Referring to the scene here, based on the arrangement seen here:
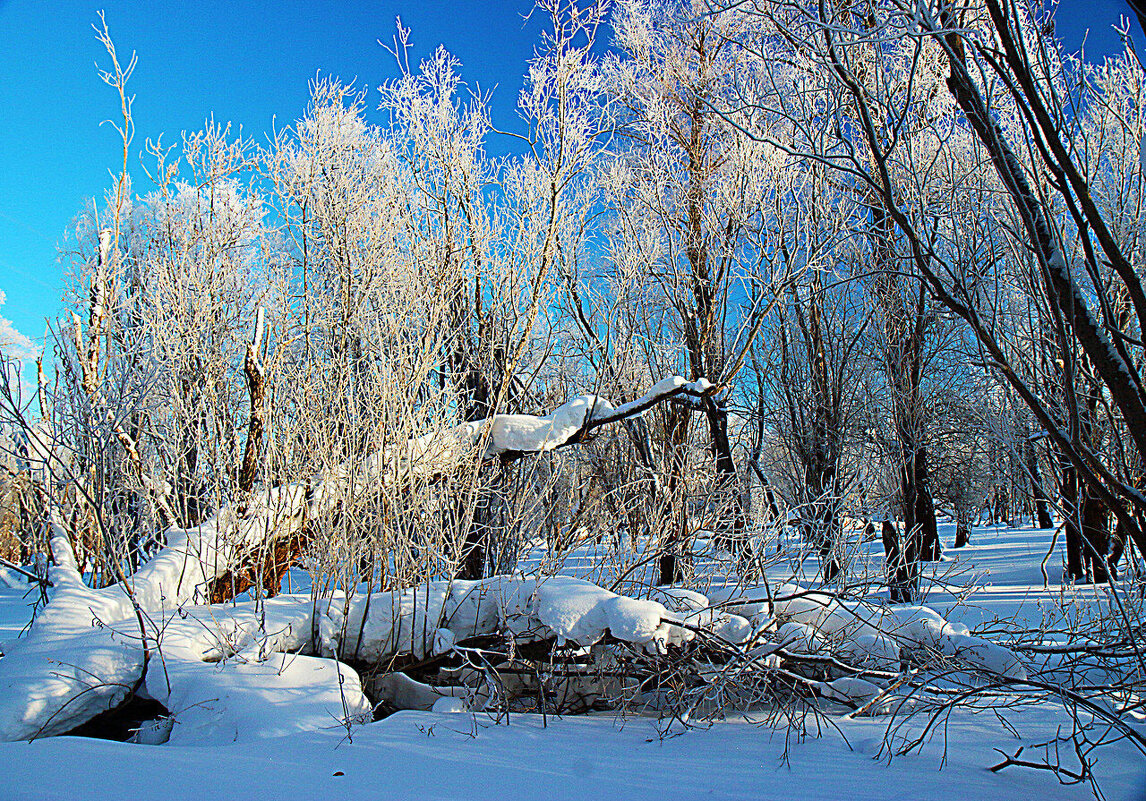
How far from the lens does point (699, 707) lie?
169 inches

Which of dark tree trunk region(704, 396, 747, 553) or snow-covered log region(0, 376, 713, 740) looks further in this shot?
dark tree trunk region(704, 396, 747, 553)

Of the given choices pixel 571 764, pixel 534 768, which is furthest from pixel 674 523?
pixel 534 768

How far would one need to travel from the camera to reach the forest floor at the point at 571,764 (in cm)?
261

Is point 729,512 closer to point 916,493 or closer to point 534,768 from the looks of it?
point 534,768

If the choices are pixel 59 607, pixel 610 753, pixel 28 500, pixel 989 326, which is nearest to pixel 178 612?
pixel 59 607

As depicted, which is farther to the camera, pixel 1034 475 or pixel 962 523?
pixel 962 523

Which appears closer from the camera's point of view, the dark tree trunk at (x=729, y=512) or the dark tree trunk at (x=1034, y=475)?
the dark tree trunk at (x=1034, y=475)

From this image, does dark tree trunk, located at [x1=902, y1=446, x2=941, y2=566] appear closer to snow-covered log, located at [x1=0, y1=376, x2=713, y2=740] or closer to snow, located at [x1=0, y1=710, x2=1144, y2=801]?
snow, located at [x1=0, y1=710, x2=1144, y2=801]

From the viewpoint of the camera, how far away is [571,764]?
10.5 ft

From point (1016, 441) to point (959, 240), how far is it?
0.92m

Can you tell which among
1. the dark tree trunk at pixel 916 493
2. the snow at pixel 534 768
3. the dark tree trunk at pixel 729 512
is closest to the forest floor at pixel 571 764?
the snow at pixel 534 768

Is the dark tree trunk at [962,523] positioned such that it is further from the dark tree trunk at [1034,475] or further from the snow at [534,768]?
the snow at [534,768]

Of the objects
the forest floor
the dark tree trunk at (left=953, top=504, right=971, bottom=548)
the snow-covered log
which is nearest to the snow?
the forest floor

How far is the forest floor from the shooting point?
2609mm
